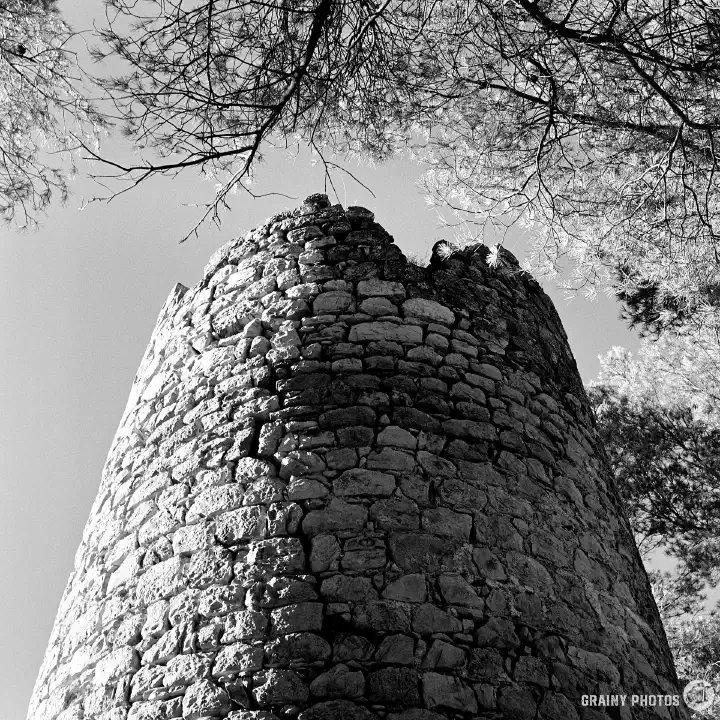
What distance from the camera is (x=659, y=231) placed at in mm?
4797

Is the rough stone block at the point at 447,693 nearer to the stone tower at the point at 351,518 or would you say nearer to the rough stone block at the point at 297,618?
the stone tower at the point at 351,518

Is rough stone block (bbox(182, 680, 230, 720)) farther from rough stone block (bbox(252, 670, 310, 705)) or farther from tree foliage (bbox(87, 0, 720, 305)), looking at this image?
tree foliage (bbox(87, 0, 720, 305))

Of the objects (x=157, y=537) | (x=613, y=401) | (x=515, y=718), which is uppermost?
(x=613, y=401)

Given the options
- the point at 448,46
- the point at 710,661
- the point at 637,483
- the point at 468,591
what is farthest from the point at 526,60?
the point at 710,661

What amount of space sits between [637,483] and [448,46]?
510 cm

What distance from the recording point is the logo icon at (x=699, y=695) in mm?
6298

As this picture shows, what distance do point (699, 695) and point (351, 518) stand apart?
4.73 meters

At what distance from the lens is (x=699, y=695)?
21.1ft

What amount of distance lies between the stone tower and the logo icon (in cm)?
299

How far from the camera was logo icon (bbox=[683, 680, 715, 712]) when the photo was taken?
20.7 feet

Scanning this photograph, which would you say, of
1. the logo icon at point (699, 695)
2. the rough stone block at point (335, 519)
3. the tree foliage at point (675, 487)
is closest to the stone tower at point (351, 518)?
the rough stone block at point (335, 519)

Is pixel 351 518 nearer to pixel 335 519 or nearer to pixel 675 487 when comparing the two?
pixel 335 519

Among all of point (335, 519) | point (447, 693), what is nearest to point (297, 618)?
point (335, 519)

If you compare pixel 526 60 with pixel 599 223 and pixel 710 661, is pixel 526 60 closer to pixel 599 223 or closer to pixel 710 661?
pixel 599 223
